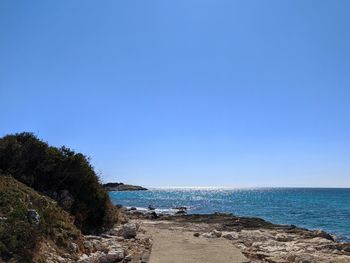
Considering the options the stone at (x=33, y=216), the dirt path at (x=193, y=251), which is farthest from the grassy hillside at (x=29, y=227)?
the dirt path at (x=193, y=251)

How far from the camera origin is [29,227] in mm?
12102

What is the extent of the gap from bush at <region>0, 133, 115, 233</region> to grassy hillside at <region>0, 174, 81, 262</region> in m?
3.76

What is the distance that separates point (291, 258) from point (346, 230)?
81.9 feet

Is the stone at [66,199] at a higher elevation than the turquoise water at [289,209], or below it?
higher

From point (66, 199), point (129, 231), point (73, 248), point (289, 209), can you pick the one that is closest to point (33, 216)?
point (73, 248)

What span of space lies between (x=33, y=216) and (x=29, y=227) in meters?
0.75

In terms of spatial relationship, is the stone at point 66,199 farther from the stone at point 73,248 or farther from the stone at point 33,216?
the stone at point 33,216

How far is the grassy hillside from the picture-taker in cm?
1134

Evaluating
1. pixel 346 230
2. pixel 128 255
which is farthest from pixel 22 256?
pixel 346 230

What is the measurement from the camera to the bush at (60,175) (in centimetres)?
1930

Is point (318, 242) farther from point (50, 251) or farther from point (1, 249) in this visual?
point (1, 249)

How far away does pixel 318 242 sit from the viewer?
2191 cm

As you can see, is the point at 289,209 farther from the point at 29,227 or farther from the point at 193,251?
the point at 29,227

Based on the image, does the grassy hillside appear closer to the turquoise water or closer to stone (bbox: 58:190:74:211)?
stone (bbox: 58:190:74:211)
